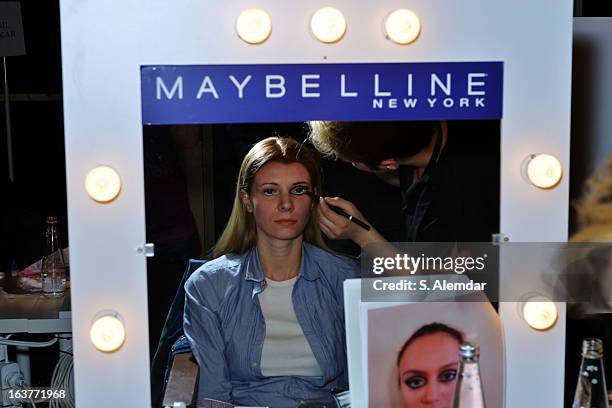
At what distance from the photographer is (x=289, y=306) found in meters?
1.13

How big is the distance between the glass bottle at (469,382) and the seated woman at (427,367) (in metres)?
0.08

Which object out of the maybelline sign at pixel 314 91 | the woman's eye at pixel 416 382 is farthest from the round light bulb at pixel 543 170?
the woman's eye at pixel 416 382

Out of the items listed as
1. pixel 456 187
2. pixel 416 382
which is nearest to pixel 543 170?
pixel 456 187

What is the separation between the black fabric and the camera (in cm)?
112

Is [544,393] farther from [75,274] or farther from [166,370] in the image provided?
[75,274]

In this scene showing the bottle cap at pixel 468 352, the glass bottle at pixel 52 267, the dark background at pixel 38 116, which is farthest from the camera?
the dark background at pixel 38 116

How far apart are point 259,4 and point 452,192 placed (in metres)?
0.38

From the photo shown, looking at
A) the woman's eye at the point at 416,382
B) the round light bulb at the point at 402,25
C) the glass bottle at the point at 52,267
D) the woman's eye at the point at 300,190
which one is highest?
the round light bulb at the point at 402,25

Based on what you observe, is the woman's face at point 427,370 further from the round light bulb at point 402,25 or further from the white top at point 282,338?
the round light bulb at point 402,25

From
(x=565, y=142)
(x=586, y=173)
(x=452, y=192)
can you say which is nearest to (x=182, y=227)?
(x=452, y=192)

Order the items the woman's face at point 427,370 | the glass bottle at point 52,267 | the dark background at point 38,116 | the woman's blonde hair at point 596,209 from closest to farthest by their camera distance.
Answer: the woman's face at point 427,370 < the woman's blonde hair at point 596,209 < the glass bottle at point 52,267 < the dark background at point 38,116

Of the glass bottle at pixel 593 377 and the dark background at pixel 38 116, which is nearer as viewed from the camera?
the glass bottle at pixel 593 377

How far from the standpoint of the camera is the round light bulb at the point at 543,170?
1129 millimetres

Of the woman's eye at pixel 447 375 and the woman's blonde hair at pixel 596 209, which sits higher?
the woman's blonde hair at pixel 596 209
